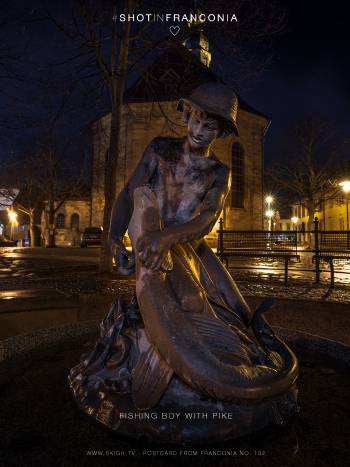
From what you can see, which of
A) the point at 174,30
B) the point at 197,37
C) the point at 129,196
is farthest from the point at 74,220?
the point at 129,196

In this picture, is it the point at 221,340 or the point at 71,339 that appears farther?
the point at 71,339

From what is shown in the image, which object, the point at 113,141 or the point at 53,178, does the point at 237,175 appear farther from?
the point at 113,141

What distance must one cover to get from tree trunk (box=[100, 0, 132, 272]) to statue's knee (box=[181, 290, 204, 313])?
744 centimetres

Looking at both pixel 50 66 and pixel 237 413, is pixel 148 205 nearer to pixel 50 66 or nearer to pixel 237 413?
pixel 237 413

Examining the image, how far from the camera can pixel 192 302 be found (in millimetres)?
1602

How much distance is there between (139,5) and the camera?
9.33m

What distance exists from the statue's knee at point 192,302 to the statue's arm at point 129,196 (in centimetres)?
59

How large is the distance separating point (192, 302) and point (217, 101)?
1076 millimetres

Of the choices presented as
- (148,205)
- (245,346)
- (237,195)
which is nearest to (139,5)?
(148,205)

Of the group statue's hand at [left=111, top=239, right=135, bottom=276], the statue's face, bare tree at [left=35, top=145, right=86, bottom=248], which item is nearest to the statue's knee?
statue's hand at [left=111, top=239, right=135, bottom=276]

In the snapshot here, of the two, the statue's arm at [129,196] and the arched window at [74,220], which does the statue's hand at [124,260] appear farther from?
the arched window at [74,220]

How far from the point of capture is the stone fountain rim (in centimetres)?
253

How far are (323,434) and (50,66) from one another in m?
10.9

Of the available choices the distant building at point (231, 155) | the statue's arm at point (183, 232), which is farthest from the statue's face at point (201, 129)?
the distant building at point (231, 155)
